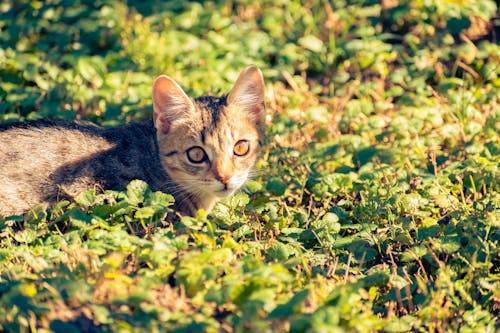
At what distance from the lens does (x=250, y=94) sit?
518cm

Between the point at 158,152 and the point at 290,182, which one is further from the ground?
the point at 158,152

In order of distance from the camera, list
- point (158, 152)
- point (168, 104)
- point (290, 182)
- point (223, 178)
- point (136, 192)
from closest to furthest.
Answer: point (136, 192) → point (223, 178) → point (168, 104) → point (158, 152) → point (290, 182)

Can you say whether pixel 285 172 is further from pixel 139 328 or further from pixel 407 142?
pixel 139 328

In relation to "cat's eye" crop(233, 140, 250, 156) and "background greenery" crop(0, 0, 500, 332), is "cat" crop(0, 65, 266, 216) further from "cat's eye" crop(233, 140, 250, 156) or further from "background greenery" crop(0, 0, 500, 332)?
"background greenery" crop(0, 0, 500, 332)

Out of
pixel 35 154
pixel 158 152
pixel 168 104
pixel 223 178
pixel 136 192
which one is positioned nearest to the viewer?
pixel 136 192

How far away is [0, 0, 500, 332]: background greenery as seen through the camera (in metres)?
3.44

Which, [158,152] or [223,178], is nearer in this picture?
[223,178]

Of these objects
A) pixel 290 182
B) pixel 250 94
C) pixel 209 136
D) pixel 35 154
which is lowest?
pixel 290 182

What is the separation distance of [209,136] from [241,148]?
0.27 metres

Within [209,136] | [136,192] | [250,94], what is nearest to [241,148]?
[209,136]

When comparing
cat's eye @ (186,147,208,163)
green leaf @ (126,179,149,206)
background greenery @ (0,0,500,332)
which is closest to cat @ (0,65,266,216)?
cat's eye @ (186,147,208,163)

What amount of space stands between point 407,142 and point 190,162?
2062mm

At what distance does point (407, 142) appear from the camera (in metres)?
5.91

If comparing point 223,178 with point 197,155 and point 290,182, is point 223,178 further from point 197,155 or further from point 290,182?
point 290,182
